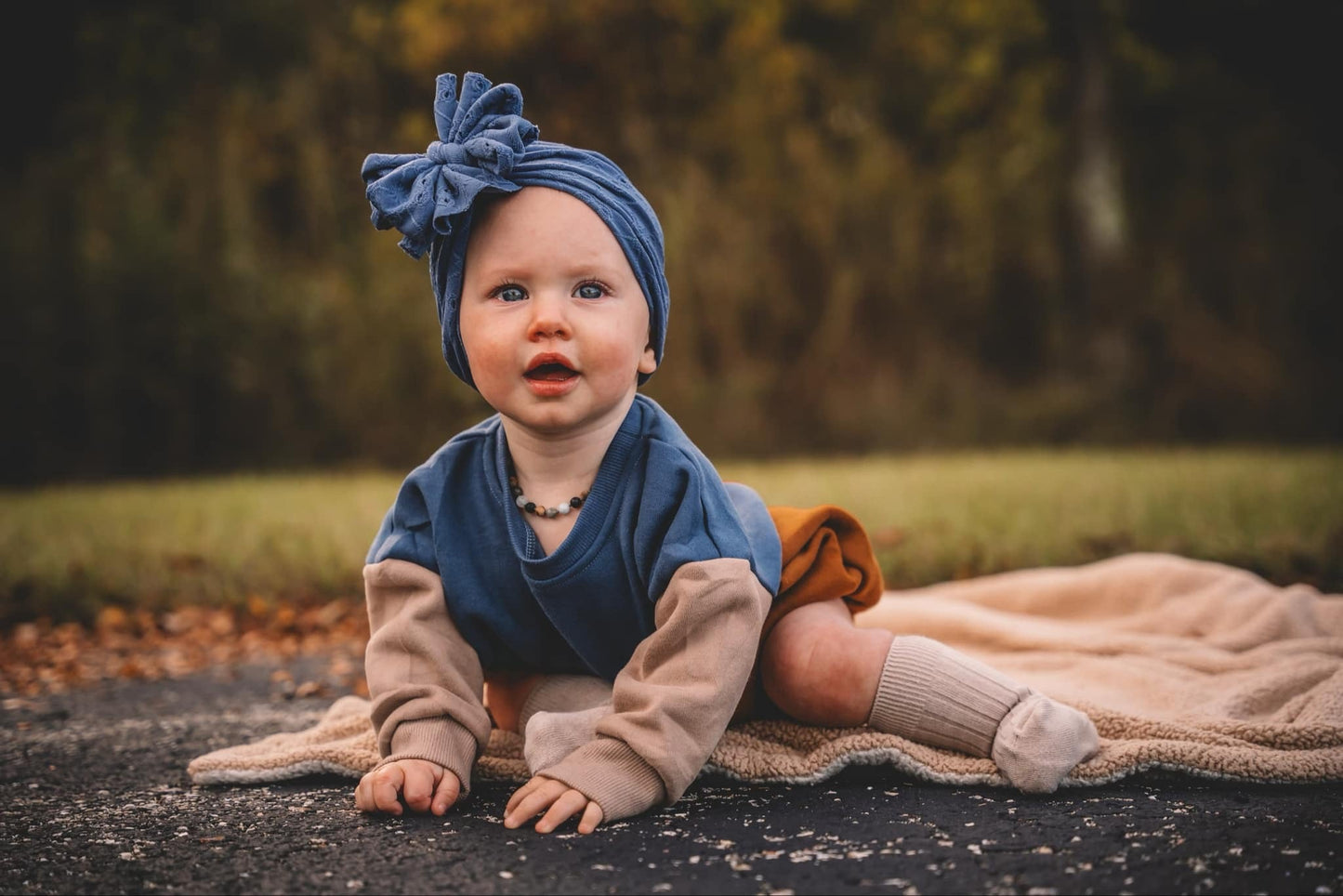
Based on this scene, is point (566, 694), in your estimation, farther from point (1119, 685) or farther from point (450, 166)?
point (1119, 685)

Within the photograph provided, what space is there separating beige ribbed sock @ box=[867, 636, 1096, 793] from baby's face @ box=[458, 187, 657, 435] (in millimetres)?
784

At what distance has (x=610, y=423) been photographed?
2.24m

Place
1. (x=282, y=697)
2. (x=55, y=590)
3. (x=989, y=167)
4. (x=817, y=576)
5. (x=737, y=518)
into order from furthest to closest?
(x=989, y=167) < (x=55, y=590) < (x=282, y=697) < (x=817, y=576) < (x=737, y=518)

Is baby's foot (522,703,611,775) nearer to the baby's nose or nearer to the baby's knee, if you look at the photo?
the baby's knee

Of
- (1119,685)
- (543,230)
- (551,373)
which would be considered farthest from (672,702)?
(1119,685)

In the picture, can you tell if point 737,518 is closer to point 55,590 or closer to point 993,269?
point 55,590

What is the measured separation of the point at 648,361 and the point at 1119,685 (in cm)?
147

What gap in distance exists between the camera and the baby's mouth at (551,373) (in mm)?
2092

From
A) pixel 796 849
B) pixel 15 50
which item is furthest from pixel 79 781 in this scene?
pixel 15 50

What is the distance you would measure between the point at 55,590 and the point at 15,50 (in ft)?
25.6

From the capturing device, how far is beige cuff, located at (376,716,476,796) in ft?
6.80

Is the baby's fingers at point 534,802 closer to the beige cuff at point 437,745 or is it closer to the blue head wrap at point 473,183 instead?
the beige cuff at point 437,745

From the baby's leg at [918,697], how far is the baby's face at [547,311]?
65cm

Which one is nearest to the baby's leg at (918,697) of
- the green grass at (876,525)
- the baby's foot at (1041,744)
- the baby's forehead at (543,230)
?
the baby's foot at (1041,744)
